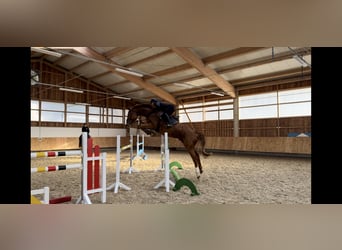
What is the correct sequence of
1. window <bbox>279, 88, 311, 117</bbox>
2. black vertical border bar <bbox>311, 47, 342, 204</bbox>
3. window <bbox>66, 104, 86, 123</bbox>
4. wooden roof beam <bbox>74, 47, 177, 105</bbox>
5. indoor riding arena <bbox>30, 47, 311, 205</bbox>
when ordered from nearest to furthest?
black vertical border bar <bbox>311, 47, 342, 204</bbox>, indoor riding arena <bbox>30, 47, 311, 205</bbox>, wooden roof beam <bbox>74, 47, 177, 105</bbox>, window <bbox>279, 88, 311, 117</bbox>, window <bbox>66, 104, 86, 123</bbox>

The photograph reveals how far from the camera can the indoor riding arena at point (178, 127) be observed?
11.6 feet

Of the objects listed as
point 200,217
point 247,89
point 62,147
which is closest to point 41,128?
point 62,147

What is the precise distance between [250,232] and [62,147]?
14.0m

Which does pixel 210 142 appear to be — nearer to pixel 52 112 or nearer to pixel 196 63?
pixel 196 63

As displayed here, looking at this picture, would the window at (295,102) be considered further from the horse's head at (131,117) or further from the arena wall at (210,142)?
the horse's head at (131,117)

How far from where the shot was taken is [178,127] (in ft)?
16.7

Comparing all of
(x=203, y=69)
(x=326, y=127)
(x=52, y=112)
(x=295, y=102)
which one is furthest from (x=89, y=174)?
(x=52, y=112)

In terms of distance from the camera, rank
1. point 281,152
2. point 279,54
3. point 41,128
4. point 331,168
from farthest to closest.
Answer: point 41,128 → point 281,152 → point 279,54 → point 331,168

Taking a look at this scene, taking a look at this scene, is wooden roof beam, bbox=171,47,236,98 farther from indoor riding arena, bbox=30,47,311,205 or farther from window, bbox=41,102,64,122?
window, bbox=41,102,64,122

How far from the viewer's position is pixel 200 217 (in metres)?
2.07

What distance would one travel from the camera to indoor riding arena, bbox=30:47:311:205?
3.53 m

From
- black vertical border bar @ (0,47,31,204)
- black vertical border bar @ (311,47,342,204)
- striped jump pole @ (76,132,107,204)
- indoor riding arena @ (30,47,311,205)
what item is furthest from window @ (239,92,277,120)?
black vertical border bar @ (0,47,31,204)
